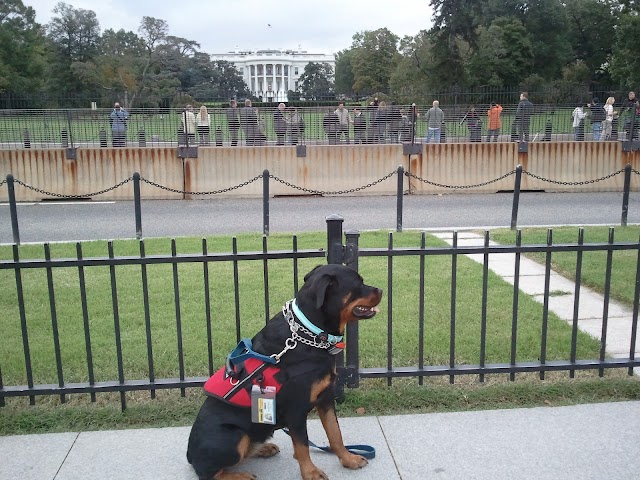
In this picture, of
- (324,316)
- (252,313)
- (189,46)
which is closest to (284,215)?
(252,313)

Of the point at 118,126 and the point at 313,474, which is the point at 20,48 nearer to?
the point at 118,126

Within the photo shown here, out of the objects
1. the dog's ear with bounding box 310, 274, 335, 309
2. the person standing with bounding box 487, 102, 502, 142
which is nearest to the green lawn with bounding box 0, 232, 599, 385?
the dog's ear with bounding box 310, 274, 335, 309

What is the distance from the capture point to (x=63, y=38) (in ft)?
221

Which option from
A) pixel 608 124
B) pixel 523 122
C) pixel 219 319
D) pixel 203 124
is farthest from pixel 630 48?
pixel 219 319

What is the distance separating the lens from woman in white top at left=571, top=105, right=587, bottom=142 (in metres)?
20.0

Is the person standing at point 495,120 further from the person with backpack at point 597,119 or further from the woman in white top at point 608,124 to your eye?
the woman in white top at point 608,124

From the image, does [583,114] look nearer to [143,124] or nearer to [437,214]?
[437,214]

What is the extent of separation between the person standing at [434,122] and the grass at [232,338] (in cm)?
1068

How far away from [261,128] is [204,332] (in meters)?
13.2

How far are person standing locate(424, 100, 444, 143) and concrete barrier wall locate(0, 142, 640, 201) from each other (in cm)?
120

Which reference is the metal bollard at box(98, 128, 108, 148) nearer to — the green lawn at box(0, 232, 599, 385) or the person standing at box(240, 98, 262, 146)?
the person standing at box(240, 98, 262, 146)

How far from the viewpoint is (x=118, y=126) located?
1911cm

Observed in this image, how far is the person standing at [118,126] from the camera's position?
18.7 m

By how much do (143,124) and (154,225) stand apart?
6.38 m
